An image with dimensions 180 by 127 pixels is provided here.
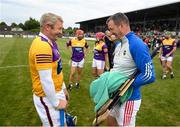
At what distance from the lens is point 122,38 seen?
418 centimetres

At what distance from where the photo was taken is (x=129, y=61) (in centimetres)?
415

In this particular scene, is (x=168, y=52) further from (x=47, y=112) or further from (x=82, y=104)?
(x=47, y=112)

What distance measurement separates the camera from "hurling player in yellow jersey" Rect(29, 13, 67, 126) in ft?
12.2

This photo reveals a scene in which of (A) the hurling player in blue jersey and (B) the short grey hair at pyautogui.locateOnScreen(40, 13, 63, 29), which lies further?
(A) the hurling player in blue jersey

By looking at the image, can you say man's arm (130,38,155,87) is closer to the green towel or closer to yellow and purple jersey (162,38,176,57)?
the green towel

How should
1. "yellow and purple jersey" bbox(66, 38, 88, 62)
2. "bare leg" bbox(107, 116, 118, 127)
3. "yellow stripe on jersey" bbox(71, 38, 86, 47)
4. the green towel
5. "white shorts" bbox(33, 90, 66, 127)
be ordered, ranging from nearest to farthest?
"white shorts" bbox(33, 90, 66, 127) → the green towel → "bare leg" bbox(107, 116, 118, 127) → "yellow and purple jersey" bbox(66, 38, 88, 62) → "yellow stripe on jersey" bbox(71, 38, 86, 47)

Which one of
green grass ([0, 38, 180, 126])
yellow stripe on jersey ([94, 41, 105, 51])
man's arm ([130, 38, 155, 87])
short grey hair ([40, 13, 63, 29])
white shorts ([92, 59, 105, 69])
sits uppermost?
short grey hair ([40, 13, 63, 29])

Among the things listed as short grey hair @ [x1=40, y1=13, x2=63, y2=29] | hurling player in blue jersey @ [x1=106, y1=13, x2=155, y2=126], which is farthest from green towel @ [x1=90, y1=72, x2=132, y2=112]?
short grey hair @ [x1=40, y1=13, x2=63, y2=29]

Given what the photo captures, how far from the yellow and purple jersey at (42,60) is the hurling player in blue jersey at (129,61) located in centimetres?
86

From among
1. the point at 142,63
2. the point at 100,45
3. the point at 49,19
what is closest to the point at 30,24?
the point at 100,45

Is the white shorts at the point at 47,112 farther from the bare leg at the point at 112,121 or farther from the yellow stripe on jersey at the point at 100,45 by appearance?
the yellow stripe on jersey at the point at 100,45

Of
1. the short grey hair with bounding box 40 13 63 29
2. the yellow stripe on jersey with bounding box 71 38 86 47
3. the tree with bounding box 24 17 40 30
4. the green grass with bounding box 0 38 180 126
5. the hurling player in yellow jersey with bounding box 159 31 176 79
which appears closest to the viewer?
the short grey hair with bounding box 40 13 63 29

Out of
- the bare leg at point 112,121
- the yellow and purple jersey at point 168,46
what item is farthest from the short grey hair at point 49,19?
the yellow and purple jersey at point 168,46

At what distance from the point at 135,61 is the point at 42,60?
1.23 m
